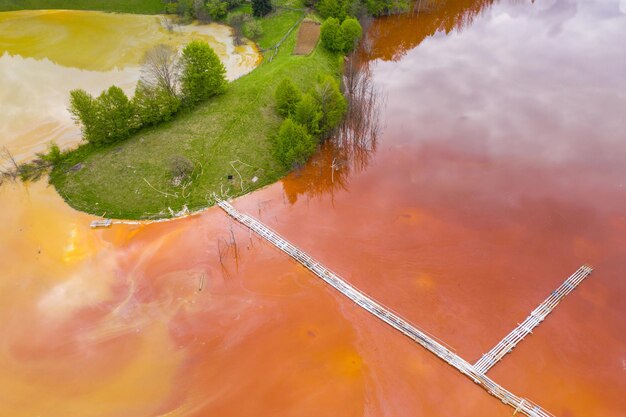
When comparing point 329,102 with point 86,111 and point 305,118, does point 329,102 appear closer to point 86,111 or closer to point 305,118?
point 305,118

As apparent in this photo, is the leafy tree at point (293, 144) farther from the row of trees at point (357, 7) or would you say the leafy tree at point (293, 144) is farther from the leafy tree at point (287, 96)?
the row of trees at point (357, 7)

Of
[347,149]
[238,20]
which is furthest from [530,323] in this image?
[238,20]

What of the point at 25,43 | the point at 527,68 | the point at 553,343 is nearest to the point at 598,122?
the point at 527,68

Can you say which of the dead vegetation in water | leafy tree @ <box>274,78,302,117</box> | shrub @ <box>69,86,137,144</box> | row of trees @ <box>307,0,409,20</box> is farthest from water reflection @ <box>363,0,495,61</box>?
the dead vegetation in water

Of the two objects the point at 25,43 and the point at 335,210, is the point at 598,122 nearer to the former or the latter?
the point at 335,210

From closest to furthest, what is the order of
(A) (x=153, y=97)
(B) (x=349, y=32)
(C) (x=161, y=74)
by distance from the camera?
(A) (x=153, y=97)
(C) (x=161, y=74)
(B) (x=349, y=32)

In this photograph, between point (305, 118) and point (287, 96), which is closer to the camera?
point (305, 118)

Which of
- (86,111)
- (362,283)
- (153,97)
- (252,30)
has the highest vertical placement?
(252,30)
